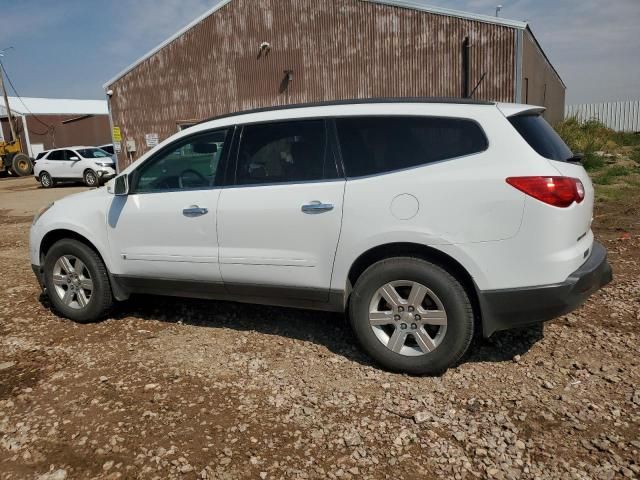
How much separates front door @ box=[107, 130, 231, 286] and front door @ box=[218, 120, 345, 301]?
17 cm

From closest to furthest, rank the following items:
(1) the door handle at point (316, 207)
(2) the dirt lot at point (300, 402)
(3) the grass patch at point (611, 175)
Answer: (2) the dirt lot at point (300, 402) < (1) the door handle at point (316, 207) < (3) the grass patch at point (611, 175)

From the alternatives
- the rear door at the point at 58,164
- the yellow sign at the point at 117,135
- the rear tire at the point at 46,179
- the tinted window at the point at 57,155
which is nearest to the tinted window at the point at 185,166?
the rear door at the point at 58,164

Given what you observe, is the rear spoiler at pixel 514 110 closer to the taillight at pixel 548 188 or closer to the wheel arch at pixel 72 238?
the taillight at pixel 548 188

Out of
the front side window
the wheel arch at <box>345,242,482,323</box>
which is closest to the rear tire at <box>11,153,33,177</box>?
the front side window

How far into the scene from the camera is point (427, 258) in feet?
10.6

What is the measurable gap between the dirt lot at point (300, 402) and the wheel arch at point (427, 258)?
23.8 inches

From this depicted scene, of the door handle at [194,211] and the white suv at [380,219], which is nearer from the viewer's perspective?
the white suv at [380,219]

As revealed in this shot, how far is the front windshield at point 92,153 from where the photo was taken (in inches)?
800

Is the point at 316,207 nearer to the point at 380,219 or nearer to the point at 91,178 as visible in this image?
the point at 380,219

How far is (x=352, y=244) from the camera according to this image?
11.0 ft

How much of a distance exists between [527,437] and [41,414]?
282 centimetres

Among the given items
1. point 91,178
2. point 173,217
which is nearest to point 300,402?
point 173,217

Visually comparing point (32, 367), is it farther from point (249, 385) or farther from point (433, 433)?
point (433, 433)

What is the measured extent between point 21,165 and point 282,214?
29.4 metres
